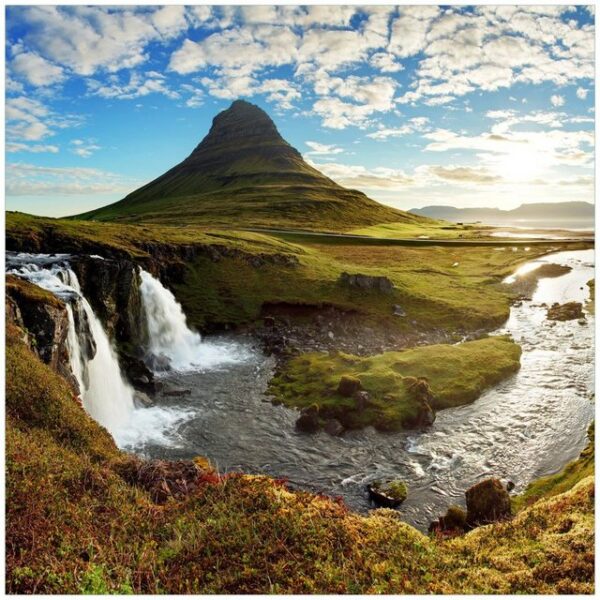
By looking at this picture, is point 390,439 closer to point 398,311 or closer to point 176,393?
point 176,393

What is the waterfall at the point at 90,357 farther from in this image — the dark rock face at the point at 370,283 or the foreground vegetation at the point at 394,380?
the dark rock face at the point at 370,283

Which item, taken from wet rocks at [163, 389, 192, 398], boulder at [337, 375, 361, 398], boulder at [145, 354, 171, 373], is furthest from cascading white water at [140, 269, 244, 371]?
boulder at [337, 375, 361, 398]

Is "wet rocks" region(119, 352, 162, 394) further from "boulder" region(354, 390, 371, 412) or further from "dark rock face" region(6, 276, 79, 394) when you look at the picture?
"boulder" region(354, 390, 371, 412)

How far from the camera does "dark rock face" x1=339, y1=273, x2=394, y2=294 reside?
7125cm

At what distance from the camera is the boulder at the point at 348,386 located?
38062mm

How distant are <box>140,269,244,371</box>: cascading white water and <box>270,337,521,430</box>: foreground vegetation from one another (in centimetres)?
906

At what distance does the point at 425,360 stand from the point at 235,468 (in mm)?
23682

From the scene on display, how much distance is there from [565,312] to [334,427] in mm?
53301

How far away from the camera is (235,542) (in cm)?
1206

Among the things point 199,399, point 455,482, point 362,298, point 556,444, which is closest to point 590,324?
point 362,298

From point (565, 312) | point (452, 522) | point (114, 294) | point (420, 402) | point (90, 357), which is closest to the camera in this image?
point (452, 522)

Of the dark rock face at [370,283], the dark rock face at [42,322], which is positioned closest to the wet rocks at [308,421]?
the dark rock face at [42,322]

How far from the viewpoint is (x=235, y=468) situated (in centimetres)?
2895

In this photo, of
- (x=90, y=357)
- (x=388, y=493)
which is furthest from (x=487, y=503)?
(x=90, y=357)
